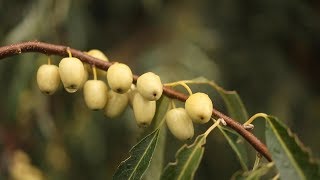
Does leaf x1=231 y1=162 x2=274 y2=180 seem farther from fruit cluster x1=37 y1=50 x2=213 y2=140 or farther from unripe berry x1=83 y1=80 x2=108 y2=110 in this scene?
unripe berry x1=83 y1=80 x2=108 y2=110

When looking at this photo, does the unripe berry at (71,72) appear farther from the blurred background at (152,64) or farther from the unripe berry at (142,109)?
the blurred background at (152,64)

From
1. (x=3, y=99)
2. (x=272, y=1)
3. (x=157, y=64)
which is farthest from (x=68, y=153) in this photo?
(x=272, y=1)

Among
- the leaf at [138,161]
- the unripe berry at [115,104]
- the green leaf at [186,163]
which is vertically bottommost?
the green leaf at [186,163]

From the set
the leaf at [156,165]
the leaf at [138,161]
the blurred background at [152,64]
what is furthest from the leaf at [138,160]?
the blurred background at [152,64]

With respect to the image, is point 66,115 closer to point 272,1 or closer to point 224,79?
point 224,79

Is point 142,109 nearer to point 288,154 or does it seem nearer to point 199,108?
point 199,108

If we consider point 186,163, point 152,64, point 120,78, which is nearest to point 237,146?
point 186,163
